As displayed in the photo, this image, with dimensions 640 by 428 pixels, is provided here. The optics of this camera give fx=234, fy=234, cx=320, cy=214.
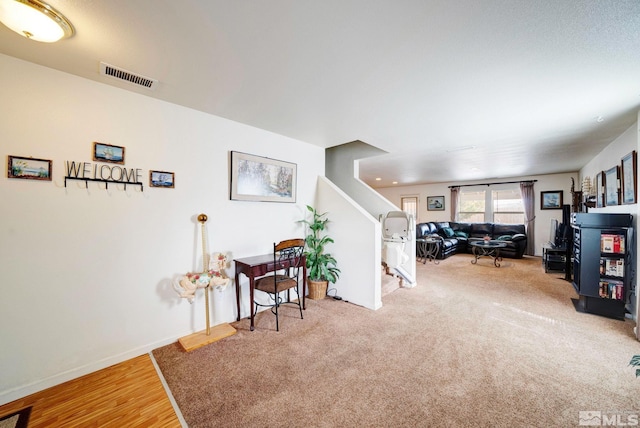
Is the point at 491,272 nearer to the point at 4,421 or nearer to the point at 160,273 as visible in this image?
the point at 160,273

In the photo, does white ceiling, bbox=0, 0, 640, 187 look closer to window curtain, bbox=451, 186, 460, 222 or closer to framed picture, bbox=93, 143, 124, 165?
framed picture, bbox=93, 143, 124, 165

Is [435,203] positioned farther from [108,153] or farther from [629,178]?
[108,153]

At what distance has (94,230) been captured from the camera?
6.78 ft

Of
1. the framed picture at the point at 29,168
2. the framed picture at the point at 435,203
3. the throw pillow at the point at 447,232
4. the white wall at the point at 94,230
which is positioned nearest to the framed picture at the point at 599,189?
the throw pillow at the point at 447,232

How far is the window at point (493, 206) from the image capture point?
770 centimetres

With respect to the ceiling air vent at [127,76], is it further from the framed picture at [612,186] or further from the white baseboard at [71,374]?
the framed picture at [612,186]

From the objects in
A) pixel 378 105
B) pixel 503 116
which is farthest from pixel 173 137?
pixel 503 116

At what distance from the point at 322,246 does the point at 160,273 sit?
7.25ft

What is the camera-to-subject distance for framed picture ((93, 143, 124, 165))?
6.81ft

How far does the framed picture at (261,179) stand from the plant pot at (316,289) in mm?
1339

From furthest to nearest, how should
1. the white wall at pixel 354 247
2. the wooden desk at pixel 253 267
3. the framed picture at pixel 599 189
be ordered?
1. the framed picture at pixel 599 189
2. the white wall at pixel 354 247
3. the wooden desk at pixel 253 267

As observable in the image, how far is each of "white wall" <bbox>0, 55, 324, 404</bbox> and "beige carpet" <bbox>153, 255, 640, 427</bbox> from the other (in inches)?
18.6

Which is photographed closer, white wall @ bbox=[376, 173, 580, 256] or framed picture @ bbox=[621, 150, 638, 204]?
framed picture @ bbox=[621, 150, 638, 204]

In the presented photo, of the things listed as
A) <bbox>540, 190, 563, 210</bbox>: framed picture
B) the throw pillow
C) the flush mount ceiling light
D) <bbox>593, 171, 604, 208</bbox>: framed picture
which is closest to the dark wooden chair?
the flush mount ceiling light
